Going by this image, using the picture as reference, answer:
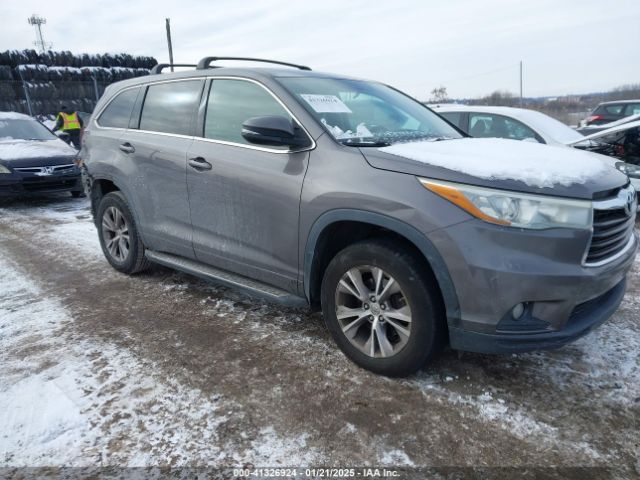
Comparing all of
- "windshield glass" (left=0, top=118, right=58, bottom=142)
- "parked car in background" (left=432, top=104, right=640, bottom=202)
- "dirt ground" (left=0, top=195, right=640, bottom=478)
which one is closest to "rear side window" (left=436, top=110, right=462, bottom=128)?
"parked car in background" (left=432, top=104, right=640, bottom=202)

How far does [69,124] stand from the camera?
12.2 m

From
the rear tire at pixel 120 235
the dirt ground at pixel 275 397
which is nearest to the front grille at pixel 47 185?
the rear tire at pixel 120 235

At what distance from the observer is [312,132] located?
2.84 metres

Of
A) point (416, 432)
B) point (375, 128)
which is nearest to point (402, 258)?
point (416, 432)

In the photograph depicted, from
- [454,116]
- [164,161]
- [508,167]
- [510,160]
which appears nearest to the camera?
[508,167]

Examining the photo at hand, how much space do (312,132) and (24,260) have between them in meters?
3.94

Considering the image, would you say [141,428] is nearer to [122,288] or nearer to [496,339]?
[496,339]

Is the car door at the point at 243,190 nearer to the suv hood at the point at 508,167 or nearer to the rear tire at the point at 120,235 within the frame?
the suv hood at the point at 508,167

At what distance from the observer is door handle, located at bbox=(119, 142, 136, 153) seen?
4.01 metres

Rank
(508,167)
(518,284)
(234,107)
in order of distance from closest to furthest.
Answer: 1. (518,284)
2. (508,167)
3. (234,107)

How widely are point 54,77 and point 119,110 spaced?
1471cm

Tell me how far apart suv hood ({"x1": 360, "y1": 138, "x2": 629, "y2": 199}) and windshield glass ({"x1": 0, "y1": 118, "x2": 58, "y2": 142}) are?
28.4ft

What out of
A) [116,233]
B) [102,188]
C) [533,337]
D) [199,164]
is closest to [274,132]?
[199,164]

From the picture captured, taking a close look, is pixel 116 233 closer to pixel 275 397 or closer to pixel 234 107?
pixel 234 107
